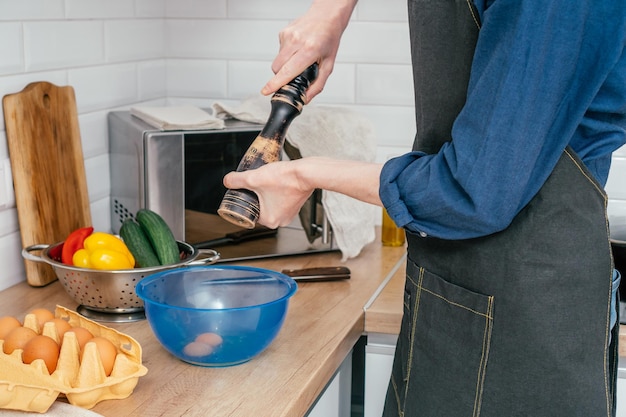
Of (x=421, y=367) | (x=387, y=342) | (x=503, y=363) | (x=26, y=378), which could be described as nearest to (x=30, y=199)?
(x=26, y=378)

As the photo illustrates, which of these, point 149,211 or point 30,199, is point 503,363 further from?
point 30,199

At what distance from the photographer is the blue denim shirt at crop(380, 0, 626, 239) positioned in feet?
2.60

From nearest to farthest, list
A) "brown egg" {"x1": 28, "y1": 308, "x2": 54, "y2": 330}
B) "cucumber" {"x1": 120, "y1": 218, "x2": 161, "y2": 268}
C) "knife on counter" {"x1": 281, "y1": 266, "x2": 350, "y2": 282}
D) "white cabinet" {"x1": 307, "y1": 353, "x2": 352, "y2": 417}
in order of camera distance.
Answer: "brown egg" {"x1": 28, "y1": 308, "x2": 54, "y2": 330} → "white cabinet" {"x1": 307, "y1": 353, "x2": 352, "y2": 417} → "cucumber" {"x1": 120, "y1": 218, "x2": 161, "y2": 268} → "knife on counter" {"x1": 281, "y1": 266, "x2": 350, "y2": 282}

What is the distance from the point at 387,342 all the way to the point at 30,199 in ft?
2.23

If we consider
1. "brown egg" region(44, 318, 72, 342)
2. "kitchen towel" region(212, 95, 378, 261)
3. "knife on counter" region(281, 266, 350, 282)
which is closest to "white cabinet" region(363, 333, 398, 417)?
"knife on counter" region(281, 266, 350, 282)

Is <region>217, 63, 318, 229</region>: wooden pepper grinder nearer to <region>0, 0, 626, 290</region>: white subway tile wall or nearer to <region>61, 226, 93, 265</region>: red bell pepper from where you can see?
<region>61, 226, 93, 265</region>: red bell pepper

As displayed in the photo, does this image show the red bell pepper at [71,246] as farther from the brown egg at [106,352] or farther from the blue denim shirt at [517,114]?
the blue denim shirt at [517,114]

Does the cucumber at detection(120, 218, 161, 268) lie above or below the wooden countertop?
above

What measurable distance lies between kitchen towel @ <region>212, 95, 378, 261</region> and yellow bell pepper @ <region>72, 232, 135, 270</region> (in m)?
0.43

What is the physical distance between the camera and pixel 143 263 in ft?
4.59

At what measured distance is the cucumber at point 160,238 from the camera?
1.41 m

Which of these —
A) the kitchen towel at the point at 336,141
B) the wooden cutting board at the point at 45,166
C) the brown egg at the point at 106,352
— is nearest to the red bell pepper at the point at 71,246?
the wooden cutting board at the point at 45,166

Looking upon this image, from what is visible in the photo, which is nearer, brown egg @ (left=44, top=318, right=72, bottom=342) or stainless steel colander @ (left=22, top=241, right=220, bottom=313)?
brown egg @ (left=44, top=318, right=72, bottom=342)

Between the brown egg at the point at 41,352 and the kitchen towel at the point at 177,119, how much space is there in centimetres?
62
